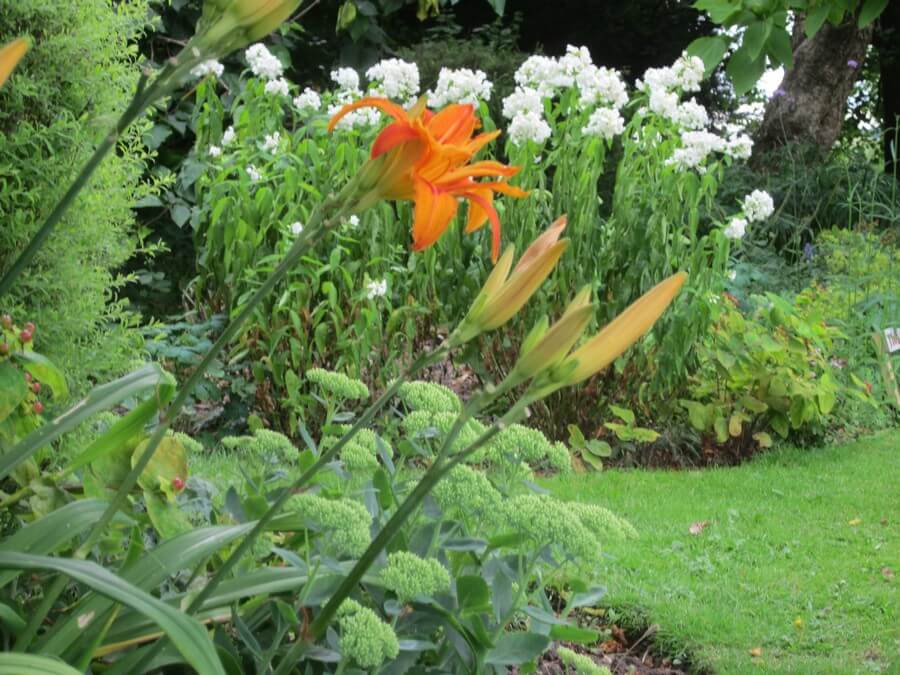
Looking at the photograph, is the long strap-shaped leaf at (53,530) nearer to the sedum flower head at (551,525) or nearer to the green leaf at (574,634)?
the sedum flower head at (551,525)

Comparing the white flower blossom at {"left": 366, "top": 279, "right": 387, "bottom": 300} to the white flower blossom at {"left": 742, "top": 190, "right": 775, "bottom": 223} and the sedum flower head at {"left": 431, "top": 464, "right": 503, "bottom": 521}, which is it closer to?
the white flower blossom at {"left": 742, "top": 190, "right": 775, "bottom": 223}

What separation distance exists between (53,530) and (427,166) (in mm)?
941

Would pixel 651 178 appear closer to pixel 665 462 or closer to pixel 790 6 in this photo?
pixel 665 462

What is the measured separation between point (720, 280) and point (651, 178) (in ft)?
2.10

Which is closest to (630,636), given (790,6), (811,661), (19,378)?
(811,661)

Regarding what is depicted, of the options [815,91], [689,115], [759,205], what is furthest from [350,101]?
[815,91]

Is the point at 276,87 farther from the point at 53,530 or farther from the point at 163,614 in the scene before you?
the point at 163,614

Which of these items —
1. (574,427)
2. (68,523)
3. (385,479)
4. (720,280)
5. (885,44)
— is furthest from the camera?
(885,44)

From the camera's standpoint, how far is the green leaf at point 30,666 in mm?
1324

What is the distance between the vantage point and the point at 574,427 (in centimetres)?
541

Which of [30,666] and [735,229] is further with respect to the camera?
[735,229]

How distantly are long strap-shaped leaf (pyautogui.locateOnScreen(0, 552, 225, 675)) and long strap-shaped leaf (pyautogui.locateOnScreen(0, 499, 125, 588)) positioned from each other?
0.43 metres

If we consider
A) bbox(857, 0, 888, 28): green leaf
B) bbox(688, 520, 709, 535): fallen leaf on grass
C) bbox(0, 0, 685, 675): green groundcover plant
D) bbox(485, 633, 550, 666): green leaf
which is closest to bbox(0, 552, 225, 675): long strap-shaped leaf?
bbox(0, 0, 685, 675): green groundcover plant

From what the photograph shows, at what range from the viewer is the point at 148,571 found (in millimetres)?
1723
